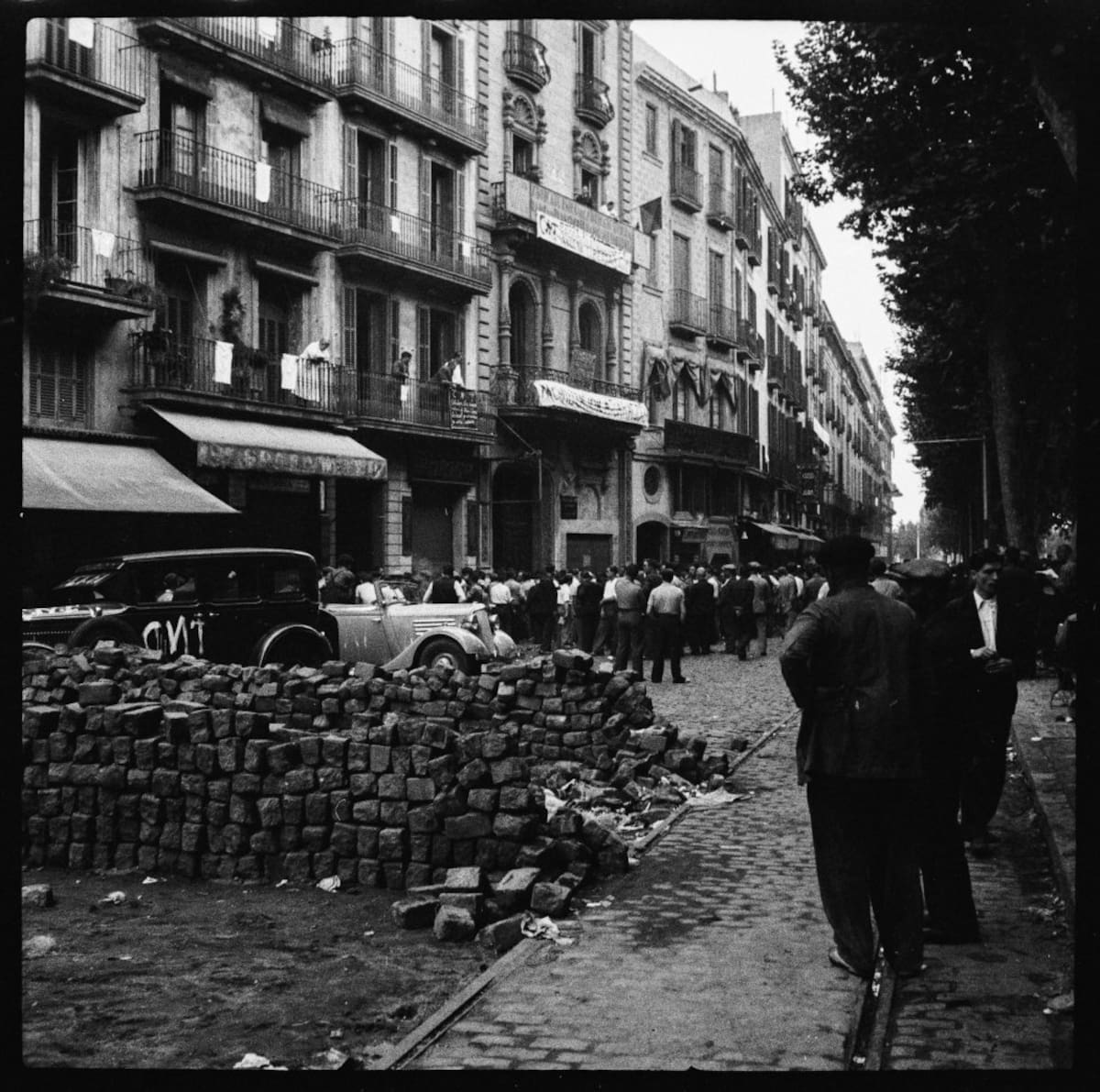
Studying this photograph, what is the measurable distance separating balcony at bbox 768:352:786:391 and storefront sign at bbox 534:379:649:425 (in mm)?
15724

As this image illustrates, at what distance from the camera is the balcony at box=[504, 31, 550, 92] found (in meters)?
29.8

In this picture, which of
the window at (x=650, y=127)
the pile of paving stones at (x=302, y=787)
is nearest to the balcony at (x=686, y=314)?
the window at (x=650, y=127)

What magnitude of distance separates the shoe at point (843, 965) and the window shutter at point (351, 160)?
22.4 m

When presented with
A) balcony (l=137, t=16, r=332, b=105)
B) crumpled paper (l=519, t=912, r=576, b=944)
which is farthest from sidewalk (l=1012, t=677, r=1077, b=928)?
balcony (l=137, t=16, r=332, b=105)

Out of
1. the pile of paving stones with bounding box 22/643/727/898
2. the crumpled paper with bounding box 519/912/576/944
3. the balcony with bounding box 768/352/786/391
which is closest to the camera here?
the crumpled paper with bounding box 519/912/576/944

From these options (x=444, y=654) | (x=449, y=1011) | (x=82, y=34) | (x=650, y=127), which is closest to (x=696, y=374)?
(x=650, y=127)

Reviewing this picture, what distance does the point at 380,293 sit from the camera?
26.1 meters

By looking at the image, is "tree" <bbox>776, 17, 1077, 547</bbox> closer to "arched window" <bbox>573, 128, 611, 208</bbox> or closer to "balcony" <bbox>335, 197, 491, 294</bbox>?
→ "balcony" <bbox>335, 197, 491, 294</bbox>

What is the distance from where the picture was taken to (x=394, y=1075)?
12.8ft

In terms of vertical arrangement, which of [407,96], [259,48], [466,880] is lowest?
Answer: [466,880]

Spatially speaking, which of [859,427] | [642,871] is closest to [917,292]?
[642,871]

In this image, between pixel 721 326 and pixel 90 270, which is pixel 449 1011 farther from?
pixel 721 326

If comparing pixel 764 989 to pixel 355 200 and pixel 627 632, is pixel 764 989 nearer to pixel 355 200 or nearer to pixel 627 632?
pixel 627 632

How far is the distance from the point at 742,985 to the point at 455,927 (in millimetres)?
1612
